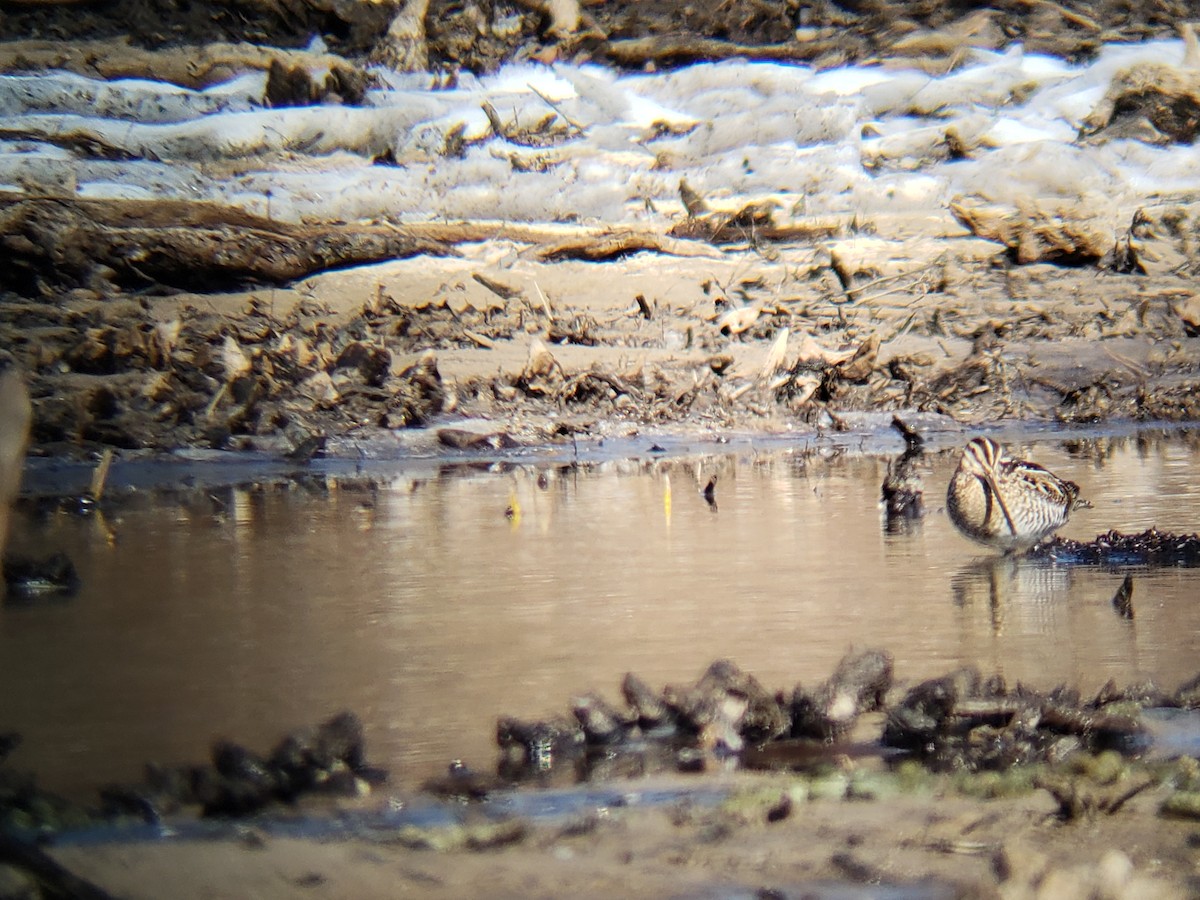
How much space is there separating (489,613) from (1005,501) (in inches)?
51.9

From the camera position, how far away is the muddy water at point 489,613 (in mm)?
2309

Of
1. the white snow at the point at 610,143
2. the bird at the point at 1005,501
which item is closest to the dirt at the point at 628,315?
the white snow at the point at 610,143

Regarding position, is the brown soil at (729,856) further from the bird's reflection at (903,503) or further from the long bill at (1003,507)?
the bird's reflection at (903,503)

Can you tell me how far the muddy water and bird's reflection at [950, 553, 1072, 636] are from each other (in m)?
0.01

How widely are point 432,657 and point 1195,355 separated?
6219mm

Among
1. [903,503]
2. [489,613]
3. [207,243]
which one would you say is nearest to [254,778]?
[489,613]

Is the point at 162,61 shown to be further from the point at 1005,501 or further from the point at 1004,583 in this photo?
the point at 1004,583

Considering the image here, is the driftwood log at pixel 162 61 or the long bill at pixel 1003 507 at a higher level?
the driftwood log at pixel 162 61

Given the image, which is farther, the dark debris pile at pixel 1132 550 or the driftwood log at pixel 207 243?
the driftwood log at pixel 207 243

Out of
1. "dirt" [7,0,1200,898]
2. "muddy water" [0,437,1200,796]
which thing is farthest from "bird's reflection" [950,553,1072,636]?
"dirt" [7,0,1200,898]

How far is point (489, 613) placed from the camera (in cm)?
294

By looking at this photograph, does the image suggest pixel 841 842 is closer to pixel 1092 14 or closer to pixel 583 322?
pixel 583 322

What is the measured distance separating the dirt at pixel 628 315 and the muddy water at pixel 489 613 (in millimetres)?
1748

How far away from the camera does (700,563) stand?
11.3 ft
